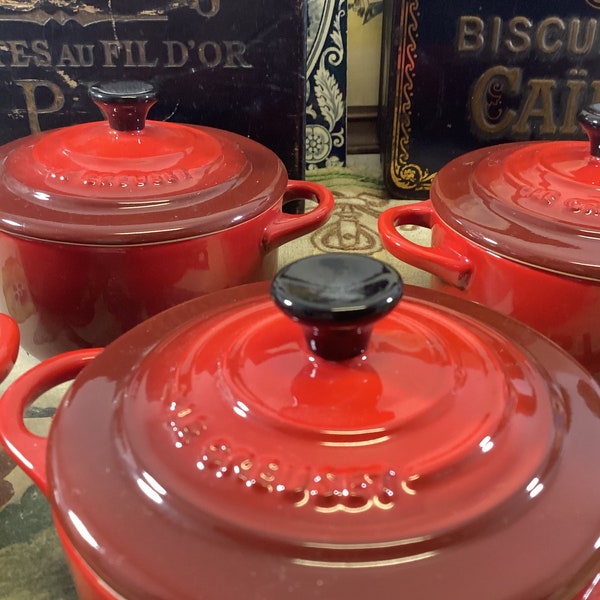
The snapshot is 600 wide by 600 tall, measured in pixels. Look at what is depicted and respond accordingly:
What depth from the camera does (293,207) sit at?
1102mm

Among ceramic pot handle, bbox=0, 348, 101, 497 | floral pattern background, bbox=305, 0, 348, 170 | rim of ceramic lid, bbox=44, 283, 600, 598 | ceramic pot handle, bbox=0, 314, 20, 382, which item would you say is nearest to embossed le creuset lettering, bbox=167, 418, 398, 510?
rim of ceramic lid, bbox=44, 283, 600, 598

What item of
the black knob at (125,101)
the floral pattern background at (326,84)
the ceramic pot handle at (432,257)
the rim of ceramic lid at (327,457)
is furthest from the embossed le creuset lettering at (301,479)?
the floral pattern background at (326,84)

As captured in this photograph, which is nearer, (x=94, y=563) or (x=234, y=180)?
(x=94, y=563)

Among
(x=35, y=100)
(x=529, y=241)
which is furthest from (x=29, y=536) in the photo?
(x=35, y=100)

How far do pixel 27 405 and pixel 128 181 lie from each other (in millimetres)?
288

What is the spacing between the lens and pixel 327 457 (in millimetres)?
394

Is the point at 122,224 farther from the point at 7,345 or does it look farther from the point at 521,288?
the point at 521,288

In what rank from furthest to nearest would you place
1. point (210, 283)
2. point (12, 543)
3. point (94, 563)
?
1. point (210, 283)
2. point (12, 543)
3. point (94, 563)

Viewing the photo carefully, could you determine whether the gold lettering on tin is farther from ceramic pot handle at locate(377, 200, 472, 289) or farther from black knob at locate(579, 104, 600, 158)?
black knob at locate(579, 104, 600, 158)

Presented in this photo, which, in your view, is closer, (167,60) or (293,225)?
(293,225)

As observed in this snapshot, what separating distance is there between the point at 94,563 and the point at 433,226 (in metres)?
0.54

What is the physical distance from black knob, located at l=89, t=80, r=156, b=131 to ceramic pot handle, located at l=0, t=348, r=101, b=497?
13.5 inches

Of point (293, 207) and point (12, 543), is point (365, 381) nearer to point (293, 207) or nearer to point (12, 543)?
point (12, 543)

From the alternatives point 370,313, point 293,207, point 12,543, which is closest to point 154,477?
point 370,313
